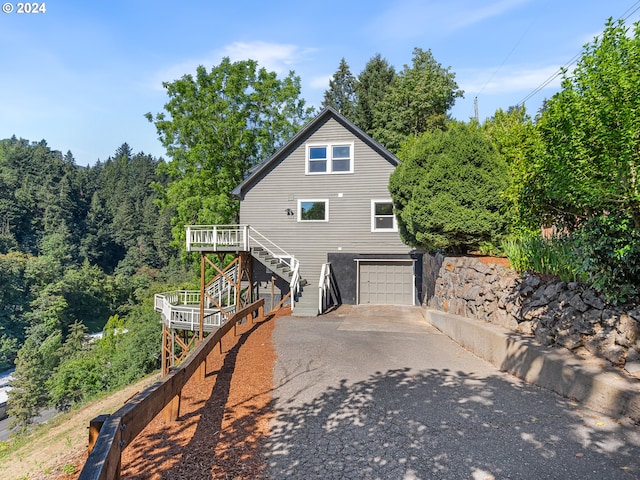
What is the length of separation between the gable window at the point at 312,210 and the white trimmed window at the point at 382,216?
202cm

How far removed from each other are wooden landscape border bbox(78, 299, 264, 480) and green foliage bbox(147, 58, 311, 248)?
17491 mm

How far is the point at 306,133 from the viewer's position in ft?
50.8

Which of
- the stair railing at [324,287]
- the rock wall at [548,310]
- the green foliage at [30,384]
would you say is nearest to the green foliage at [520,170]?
the rock wall at [548,310]

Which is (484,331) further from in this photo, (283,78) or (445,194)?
(283,78)

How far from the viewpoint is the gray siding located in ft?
49.5

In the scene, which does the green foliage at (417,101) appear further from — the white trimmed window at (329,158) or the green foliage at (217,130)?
the white trimmed window at (329,158)

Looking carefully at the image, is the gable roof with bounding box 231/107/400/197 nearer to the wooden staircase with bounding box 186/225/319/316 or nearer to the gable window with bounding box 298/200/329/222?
the gable window with bounding box 298/200/329/222

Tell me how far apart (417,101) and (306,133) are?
18.2 meters

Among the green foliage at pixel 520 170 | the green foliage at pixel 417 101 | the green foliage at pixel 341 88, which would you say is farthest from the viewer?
the green foliage at pixel 341 88

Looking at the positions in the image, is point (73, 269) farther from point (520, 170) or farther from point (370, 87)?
point (520, 170)

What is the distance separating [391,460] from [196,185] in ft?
68.1

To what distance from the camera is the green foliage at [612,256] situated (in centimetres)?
435

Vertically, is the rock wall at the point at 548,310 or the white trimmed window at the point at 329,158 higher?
the white trimmed window at the point at 329,158

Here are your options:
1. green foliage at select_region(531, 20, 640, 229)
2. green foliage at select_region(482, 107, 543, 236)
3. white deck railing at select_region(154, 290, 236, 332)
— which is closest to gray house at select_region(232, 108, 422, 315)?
white deck railing at select_region(154, 290, 236, 332)
